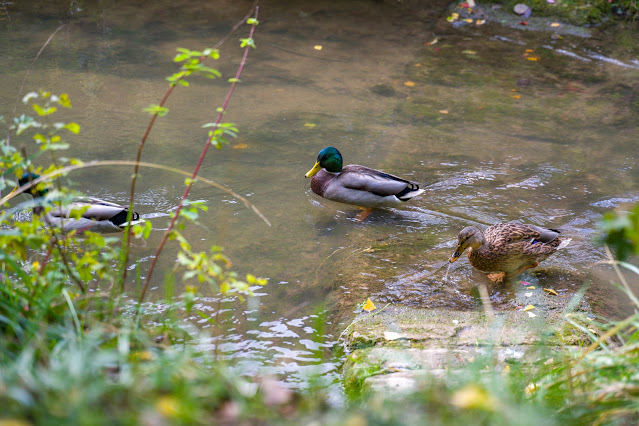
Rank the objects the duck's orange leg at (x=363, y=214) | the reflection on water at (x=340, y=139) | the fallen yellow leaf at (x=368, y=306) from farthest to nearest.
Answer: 1. the duck's orange leg at (x=363, y=214)
2. the reflection on water at (x=340, y=139)
3. the fallen yellow leaf at (x=368, y=306)

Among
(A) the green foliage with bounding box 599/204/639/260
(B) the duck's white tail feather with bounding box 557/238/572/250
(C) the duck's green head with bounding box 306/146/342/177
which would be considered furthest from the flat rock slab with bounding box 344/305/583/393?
(C) the duck's green head with bounding box 306/146/342/177

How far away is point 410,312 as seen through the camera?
3803 millimetres

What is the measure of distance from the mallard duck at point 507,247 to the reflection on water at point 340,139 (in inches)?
5.6

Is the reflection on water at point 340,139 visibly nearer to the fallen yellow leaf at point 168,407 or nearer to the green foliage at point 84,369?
the green foliage at point 84,369

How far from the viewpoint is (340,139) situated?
6.71 m

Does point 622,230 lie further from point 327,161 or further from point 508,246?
point 327,161

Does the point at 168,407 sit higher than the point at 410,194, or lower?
higher

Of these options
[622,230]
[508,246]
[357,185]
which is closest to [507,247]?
[508,246]

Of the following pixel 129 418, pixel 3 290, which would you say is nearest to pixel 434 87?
pixel 3 290

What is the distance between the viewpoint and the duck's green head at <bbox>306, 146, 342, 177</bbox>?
19.2 feet

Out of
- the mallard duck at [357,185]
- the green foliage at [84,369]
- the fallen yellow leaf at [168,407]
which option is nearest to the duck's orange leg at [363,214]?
the mallard duck at [357,185]

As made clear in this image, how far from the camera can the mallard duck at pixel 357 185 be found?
216 inches

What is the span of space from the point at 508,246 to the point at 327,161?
214cm

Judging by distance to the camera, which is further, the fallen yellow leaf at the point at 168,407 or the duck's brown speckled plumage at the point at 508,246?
the duck's brown speckled plumage at the point at 508,246
